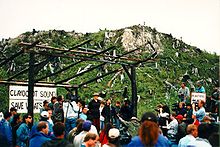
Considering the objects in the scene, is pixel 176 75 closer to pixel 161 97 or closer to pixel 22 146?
pixel 161 97

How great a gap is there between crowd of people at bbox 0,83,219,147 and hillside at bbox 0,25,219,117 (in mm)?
11637

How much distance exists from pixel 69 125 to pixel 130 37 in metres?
22.4

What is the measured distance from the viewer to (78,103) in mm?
14719

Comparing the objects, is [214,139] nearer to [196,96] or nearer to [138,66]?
[196,96]

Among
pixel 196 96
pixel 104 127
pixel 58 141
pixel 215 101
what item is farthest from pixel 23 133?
pixel 215 101

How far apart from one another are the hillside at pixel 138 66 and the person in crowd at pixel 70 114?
38.2 ft

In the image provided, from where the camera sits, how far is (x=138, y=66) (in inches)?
1170

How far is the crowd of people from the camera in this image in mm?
6914

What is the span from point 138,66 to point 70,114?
15.8 metres

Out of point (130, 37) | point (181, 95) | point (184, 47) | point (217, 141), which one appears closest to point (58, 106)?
point (181, 95)

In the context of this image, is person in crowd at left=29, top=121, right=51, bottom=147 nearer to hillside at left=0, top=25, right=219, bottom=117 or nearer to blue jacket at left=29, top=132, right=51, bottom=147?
blue jacket at left=29, top=132, right=51, bottom=147

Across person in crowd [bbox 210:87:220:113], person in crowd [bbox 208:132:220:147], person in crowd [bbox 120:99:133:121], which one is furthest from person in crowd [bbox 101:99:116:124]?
person in crowd [bbox 208:132:220:147]

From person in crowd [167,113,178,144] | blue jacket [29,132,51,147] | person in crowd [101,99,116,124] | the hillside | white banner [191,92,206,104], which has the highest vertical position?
the hillside

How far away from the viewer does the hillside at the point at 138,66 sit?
97.0ft
